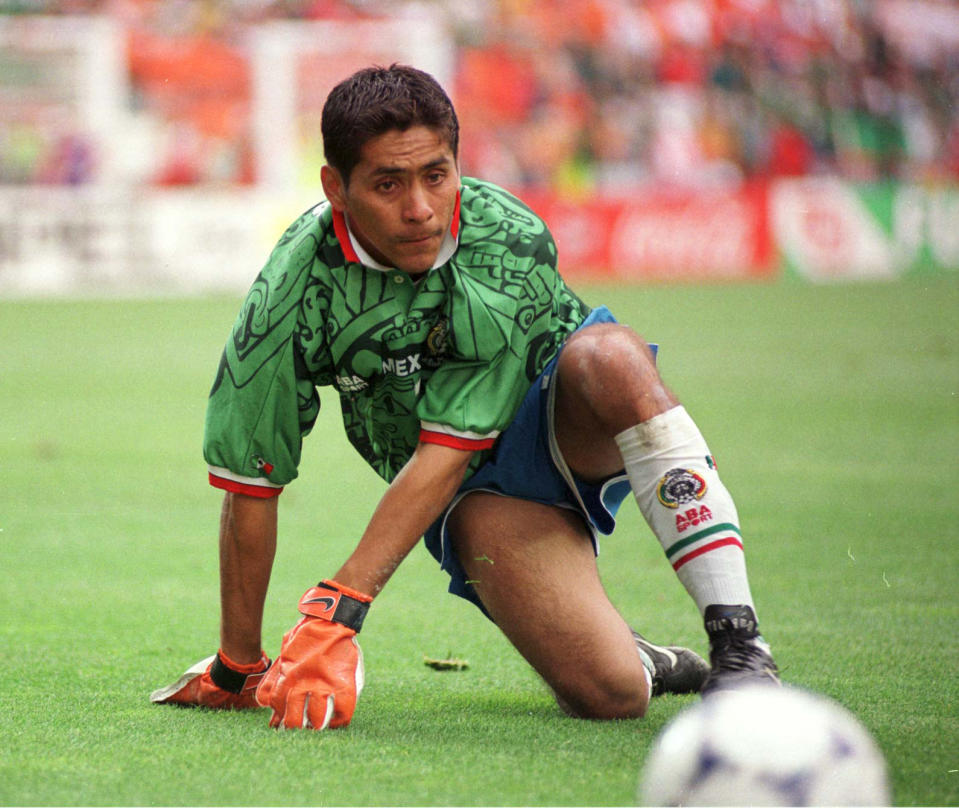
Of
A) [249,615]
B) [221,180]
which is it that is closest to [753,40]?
[221,180]

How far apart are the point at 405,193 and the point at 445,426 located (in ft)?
1.65

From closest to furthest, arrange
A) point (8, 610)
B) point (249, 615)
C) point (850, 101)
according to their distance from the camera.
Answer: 1. point (249, 615)
2. point (8, 610)
3. point (850, 101)

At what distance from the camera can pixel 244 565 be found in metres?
3.12

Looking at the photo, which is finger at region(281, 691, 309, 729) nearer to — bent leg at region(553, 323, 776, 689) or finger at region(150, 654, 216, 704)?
finger at region(150, 654, 216, 704)

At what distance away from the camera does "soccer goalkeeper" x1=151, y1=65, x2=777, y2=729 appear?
9.39 feet

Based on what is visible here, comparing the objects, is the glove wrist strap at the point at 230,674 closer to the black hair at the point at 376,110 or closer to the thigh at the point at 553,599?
the thigh at the point at 553,599

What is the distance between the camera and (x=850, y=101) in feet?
75.9

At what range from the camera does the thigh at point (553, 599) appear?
310 centimetres

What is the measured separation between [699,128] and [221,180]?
7.45 meters

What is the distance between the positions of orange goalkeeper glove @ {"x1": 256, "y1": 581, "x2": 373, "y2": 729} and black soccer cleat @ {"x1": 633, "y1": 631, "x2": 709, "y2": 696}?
0.77m

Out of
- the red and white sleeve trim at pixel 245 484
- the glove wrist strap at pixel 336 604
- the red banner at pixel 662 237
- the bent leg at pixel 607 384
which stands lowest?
the red banner at pixel 662 237

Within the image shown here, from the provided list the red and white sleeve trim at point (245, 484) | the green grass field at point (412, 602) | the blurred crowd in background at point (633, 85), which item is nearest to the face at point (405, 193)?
the red and white sleeve trim at point (245, 484)

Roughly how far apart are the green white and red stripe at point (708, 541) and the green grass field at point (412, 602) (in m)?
0.39

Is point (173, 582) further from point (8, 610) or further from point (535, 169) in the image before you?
point (535, 169)
